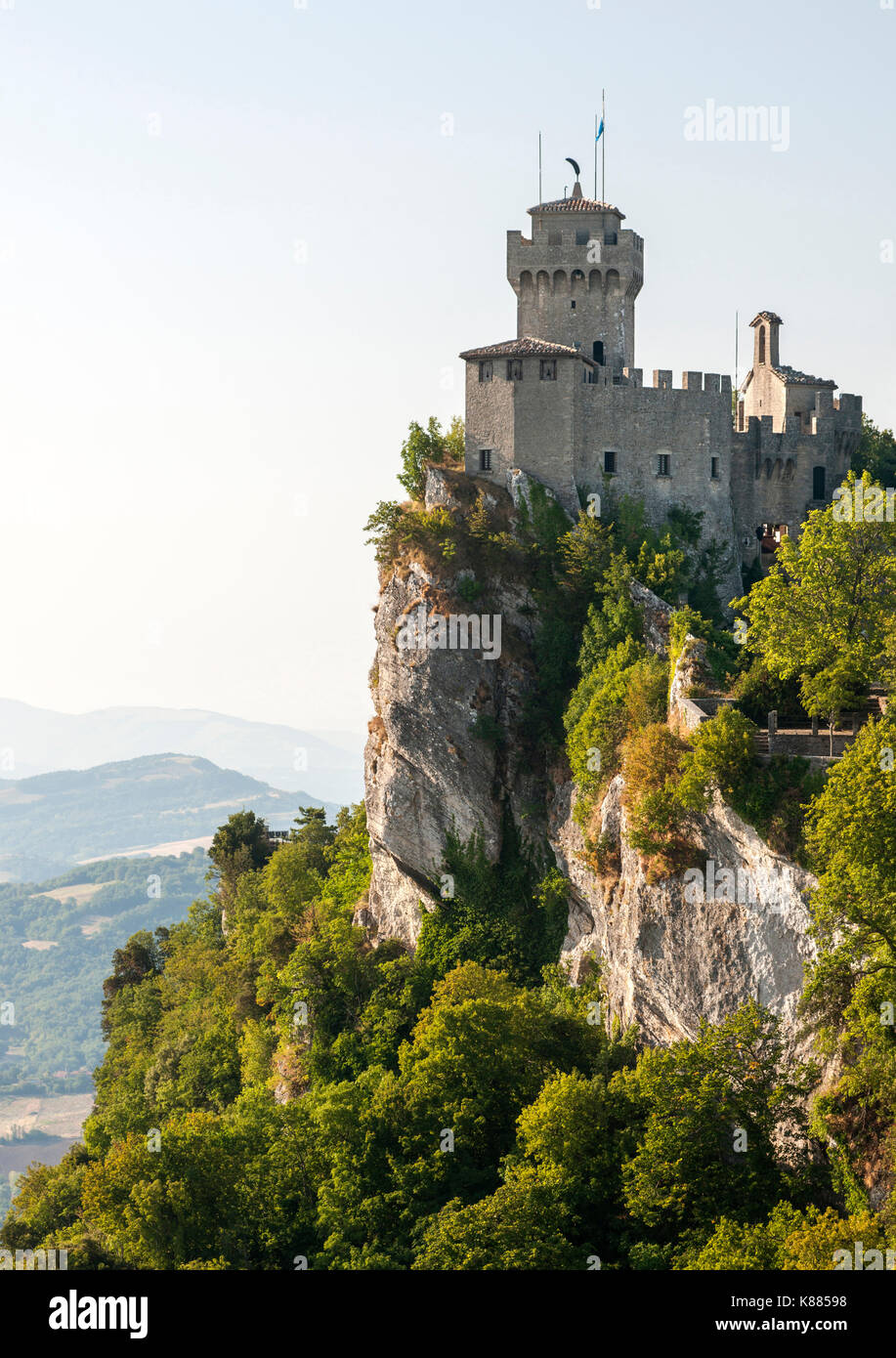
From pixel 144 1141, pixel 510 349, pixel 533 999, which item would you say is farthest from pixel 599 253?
pixel 144 1141

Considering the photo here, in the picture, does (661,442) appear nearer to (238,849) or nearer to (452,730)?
(452,730)

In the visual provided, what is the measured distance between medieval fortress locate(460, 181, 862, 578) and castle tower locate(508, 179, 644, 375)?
6cm

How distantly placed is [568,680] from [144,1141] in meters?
25.9

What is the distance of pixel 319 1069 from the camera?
246ft

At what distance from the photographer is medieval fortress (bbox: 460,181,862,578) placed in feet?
254

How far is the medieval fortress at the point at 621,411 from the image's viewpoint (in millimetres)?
77500

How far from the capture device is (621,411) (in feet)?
256

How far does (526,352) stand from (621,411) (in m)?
5.04

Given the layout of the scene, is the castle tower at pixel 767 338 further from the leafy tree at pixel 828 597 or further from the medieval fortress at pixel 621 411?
the leafy tree at pixel 828 597

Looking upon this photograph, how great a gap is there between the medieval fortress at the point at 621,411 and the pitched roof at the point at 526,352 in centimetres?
6

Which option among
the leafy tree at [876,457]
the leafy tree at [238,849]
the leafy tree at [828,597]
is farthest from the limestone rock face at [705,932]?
the leafy tree at [238,849]

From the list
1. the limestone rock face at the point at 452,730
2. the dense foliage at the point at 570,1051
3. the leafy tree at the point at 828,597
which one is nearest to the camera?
the dense foliage at the point at 570,1051

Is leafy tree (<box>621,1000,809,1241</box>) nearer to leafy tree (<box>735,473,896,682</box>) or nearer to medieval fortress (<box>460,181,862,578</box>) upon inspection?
leafy tree (<box>735,473,896,682</box>)

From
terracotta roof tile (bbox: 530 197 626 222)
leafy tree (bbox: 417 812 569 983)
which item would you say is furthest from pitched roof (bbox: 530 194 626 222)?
leafy tree (bbox: 417 812 569 983)
